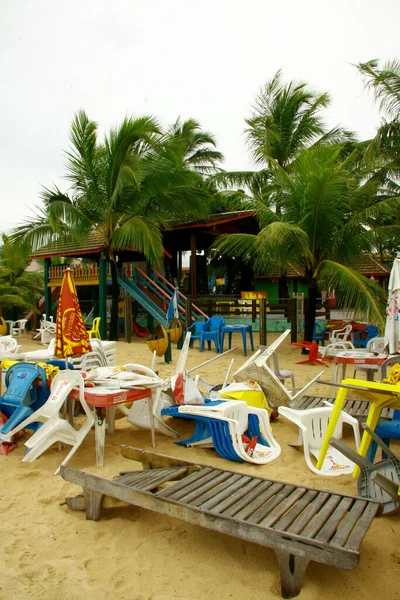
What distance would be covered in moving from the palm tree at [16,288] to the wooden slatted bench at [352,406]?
1369cm

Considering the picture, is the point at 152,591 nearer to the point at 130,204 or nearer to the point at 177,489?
the point at 177,489

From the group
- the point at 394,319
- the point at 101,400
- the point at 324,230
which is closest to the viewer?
the point at 101,400

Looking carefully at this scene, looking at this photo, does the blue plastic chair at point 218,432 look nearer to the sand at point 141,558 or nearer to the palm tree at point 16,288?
the sand at point 141,558

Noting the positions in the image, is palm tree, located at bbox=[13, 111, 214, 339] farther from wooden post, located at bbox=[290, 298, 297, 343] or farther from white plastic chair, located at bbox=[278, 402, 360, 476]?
white plastic chair, located at bbox=[278, 402, 360, 476]

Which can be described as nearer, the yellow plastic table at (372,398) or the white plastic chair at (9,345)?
the yellow plastic table at (372,398)

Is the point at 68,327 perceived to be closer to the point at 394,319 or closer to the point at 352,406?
the point at 352,406

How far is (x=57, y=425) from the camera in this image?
404 centimetres

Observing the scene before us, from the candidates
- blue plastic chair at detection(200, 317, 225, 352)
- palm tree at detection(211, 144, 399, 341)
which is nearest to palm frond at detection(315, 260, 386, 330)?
palm tree at detection(211, 144, 399, 341)

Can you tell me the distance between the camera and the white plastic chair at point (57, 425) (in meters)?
4.01

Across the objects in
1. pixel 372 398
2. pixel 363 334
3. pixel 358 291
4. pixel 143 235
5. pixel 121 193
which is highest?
pixel 121 193

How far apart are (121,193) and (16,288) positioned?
7.21 metres

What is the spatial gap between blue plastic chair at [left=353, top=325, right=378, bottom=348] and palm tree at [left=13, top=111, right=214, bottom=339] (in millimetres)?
5767

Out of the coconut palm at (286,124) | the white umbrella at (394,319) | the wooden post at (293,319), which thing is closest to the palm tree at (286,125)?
the coconut palm at (286,124)

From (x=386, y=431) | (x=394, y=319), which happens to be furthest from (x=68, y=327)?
(x=394, y=319)
